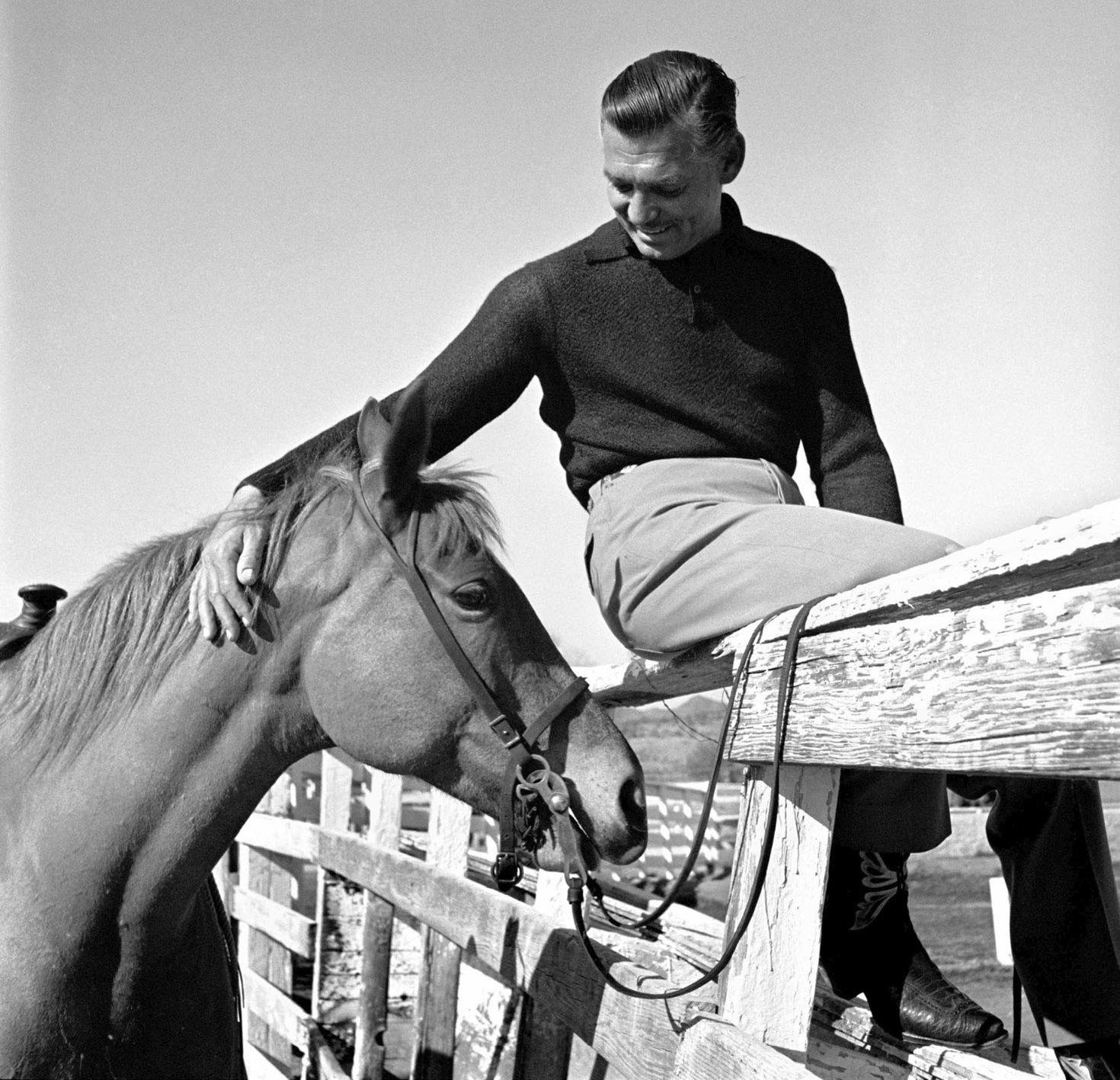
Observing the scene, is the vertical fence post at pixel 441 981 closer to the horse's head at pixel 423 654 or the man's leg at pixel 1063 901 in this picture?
the horse's head at pixel 423 654

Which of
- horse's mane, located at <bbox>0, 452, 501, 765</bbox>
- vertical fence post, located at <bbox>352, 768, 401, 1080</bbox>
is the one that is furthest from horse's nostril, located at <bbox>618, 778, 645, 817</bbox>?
vertical fence post, located at <bbox>352, 768, 401, 1080</bbox>

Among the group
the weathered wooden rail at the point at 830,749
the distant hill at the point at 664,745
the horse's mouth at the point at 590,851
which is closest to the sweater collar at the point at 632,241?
the weathered wooden rail at the point at 830,749

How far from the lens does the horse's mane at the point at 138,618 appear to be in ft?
8.18

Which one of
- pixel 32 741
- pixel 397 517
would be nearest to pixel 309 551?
pixel 397 517

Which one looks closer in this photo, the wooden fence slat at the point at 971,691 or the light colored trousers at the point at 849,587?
the wooden fence slat at the point at 971,691

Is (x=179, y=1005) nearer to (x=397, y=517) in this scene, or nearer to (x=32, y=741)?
(x=32, y=741)

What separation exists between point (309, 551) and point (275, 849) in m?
5.00

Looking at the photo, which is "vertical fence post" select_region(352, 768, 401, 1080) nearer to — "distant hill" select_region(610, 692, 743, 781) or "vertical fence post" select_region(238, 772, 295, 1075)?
"vertical fence post" select_region(238, 772, 295, 1075)

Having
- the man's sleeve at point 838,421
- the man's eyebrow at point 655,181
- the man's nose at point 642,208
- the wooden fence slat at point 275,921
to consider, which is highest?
the man's eyebrow at point 655,181

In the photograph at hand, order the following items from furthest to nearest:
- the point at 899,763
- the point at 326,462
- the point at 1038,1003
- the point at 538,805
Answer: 1. the point at 326,462
2. the point at 538,805
3. the point at 1038,1003
4. the point at 899,763

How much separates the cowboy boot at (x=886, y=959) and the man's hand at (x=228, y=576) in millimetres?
1252

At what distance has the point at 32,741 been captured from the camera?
99.1 inches

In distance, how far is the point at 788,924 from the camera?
176cm

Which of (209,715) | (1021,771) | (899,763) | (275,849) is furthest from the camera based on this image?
(275,849)
